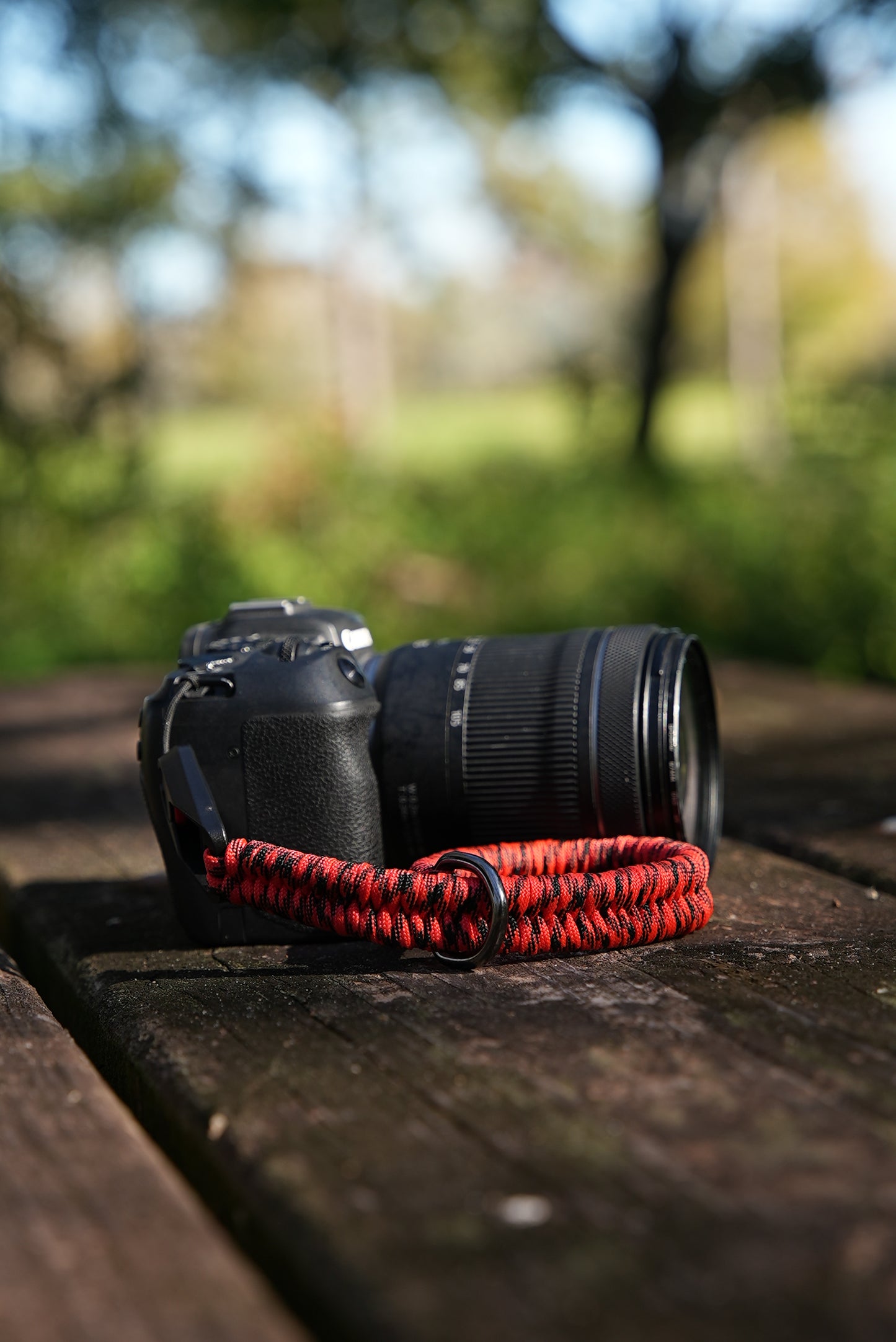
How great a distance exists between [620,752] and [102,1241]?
29.3 inches

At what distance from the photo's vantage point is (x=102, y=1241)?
75cm

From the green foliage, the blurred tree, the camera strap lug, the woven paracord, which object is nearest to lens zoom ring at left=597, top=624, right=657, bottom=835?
the woven paracord

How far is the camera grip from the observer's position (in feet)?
4.10

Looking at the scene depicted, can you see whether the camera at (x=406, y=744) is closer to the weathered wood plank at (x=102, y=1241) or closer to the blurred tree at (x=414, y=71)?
the weathered wood plank at (x=102, y=1241)

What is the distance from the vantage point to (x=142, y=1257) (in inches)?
28.7

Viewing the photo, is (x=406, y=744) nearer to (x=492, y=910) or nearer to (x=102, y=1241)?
(x=492, y=910)

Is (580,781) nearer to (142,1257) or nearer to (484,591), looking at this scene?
(142,1257)

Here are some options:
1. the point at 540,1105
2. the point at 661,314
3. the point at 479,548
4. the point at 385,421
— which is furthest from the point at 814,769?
the point at 385,421

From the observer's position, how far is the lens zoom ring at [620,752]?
4.45 ft

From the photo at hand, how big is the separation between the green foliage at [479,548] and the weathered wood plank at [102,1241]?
265 centimetres

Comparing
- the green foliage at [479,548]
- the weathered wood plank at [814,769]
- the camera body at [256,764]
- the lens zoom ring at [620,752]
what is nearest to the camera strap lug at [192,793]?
the camera body at [256,764]

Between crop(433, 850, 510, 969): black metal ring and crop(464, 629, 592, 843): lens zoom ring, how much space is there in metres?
0.20

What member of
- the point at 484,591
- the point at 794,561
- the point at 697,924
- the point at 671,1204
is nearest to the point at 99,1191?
the point at 671,1204

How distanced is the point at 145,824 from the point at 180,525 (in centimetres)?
374
